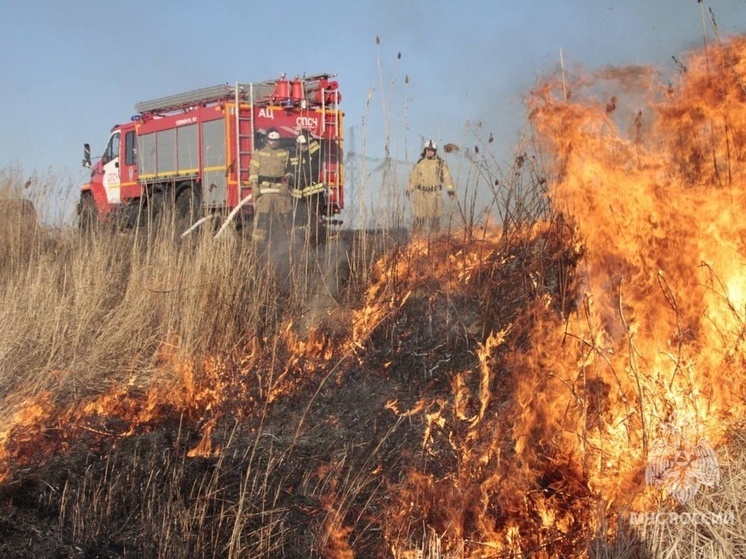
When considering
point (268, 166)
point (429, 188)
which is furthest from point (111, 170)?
point (429, 188)

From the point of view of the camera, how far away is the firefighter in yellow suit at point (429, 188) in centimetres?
560

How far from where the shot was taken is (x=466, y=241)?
5.15 meters

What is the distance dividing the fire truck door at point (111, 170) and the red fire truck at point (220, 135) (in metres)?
0.12

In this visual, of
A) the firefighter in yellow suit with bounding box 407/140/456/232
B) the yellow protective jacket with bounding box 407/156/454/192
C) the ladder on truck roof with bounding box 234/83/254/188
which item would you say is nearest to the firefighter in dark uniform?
the firefighter in yellow suit with bounding box 407/140/456/232

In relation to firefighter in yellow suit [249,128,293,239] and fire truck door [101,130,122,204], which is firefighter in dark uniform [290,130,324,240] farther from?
fire truck door [101,130,122,204]

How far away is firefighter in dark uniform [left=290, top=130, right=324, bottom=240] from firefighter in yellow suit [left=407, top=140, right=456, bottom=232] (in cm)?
95

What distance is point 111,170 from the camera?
14625 millimetres

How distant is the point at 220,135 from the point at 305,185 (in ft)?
18.9

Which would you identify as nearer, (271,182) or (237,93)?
(271,182)

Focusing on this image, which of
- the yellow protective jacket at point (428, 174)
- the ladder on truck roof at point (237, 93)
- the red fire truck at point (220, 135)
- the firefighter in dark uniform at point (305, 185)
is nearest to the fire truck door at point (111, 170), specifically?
the red fire truck at point (220, 135)

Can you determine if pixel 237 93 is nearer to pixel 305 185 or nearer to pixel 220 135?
pixel 220 135

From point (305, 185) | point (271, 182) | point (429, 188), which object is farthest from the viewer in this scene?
point (271, 182)

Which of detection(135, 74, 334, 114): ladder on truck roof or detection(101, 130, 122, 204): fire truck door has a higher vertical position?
detection(135, 74, 334, 114): ladder on truck roof

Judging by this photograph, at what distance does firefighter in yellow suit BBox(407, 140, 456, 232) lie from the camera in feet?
18.4
